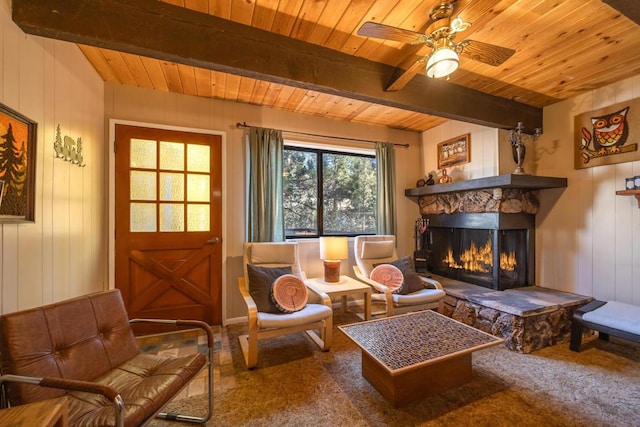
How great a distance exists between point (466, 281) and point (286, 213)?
2553 millimetres

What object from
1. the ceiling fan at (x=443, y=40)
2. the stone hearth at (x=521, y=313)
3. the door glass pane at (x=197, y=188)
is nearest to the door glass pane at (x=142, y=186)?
the door glass pane at (x=197, y=188)

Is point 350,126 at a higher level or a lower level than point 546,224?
higher

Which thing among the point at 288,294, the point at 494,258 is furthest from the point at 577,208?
the point at 288,294

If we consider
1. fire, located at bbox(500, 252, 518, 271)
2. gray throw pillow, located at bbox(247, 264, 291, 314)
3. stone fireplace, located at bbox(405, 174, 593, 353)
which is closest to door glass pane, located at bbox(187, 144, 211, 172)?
gray throw pillow, located at bbox(247, 264, 291, 314)

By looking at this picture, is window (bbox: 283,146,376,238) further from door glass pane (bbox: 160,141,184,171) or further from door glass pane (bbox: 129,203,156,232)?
door glass pane (bbox: 129,203,156,232)

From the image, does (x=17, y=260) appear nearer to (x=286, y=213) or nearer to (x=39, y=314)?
(x=39, y=314)

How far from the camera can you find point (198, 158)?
9.55ft

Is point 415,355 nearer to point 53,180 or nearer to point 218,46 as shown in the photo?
point 218,46

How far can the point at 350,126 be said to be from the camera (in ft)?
12.1

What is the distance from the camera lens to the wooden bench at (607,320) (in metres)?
2.04

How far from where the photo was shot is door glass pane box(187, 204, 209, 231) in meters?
2.87

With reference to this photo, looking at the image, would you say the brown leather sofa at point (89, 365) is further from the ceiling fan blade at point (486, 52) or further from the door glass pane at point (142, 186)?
the ceiling fan blade at point (486, 52)

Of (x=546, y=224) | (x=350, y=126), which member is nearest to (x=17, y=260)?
(x=350, y=126)

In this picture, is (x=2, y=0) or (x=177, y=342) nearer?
(x=2, y=0)
